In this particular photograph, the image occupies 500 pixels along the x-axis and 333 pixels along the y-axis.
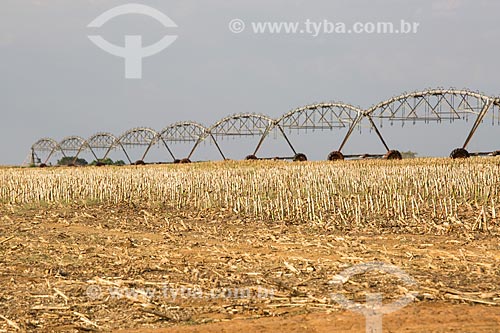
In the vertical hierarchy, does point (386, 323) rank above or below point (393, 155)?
below

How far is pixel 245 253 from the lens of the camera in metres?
13.6

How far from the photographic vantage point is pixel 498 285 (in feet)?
32.6

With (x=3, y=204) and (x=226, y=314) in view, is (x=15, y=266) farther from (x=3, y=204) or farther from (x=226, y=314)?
(x=3, y=204)

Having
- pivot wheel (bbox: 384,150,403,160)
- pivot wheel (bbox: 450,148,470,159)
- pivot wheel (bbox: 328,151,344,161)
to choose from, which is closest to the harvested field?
pivot wheel (bbox: 450,148,470,159)

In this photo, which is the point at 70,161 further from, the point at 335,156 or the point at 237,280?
the point at 237,280

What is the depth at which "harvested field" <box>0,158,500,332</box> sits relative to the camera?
27.7ft

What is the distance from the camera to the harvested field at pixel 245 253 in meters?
8.44
